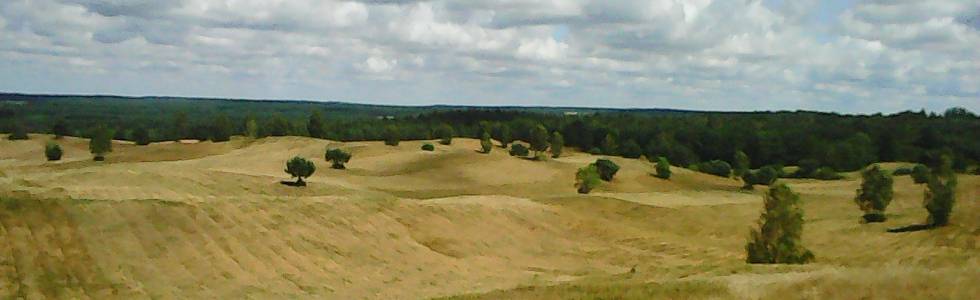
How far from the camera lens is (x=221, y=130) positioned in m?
146

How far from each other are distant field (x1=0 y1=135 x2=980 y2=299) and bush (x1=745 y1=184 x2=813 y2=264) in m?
1.86

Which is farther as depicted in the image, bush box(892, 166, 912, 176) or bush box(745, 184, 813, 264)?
bush box(892, 166, 912, 176)

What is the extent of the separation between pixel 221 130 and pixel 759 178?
285 ft

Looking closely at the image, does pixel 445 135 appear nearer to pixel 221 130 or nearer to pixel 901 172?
pixel 221 130

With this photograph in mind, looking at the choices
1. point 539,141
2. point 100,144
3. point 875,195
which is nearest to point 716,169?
point 539,141

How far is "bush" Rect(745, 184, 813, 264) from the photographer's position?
38.7 meters

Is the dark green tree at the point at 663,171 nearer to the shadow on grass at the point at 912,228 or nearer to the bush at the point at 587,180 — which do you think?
the bush at the point at 587,180

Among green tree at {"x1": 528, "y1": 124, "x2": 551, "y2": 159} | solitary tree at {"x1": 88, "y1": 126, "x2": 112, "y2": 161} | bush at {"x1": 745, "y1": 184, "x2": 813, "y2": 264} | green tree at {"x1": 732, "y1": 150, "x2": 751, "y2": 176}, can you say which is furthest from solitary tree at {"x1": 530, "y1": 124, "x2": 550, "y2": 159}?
bush at {"x1": 745, "y1": 184, "x2": 813, "y2": 264}

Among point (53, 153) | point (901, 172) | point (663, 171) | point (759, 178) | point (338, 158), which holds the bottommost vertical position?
point (53, 153)

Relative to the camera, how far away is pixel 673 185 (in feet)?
302

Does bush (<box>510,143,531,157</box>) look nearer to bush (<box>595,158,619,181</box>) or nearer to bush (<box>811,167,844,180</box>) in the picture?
bush (<box>595,158,619,181</box>)

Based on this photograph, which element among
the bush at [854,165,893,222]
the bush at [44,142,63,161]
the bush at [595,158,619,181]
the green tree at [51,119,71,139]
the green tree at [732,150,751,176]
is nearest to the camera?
the bush at [854,165,893,222]

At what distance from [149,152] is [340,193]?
174 feet

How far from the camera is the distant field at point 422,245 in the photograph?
26266 mm
